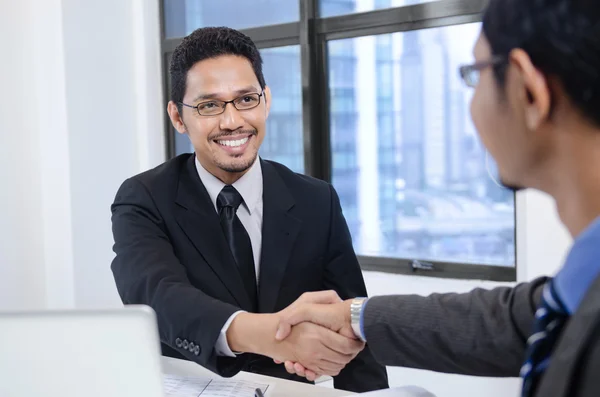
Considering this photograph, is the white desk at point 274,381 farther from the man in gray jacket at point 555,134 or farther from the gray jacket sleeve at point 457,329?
the man in gray jacket at point 555,134

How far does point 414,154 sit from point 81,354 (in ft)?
8.85

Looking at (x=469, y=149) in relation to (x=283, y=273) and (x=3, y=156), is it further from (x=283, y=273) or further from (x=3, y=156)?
(x=3, y=156)

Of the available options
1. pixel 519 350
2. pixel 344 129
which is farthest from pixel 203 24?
pixel 519 350

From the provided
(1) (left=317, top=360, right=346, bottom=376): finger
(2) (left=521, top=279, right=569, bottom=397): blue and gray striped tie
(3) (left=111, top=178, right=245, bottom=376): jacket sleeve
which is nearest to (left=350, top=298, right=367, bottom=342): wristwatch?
(1) (left=317, top=360, right=346, bottom=376): finger

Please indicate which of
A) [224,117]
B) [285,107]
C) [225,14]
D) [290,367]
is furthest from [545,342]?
[225,14]

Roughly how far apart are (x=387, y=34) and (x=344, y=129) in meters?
0.54

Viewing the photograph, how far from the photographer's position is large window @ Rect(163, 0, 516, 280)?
3299 millimetres

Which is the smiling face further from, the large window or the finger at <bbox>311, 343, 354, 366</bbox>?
the large window

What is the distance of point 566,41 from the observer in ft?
2.63

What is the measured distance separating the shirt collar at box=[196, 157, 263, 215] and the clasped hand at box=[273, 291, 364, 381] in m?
0.43

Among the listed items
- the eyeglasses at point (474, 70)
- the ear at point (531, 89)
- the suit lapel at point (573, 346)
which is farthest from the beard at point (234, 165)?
the suit lapel at point (573, 346)

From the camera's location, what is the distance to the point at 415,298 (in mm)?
1486

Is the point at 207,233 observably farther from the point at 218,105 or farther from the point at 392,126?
the point at 392,126

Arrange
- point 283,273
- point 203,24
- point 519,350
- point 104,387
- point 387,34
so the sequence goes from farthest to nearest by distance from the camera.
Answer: point 203,24 → point 387,34 → point 283,273 → point 519,350 → point 104,387
